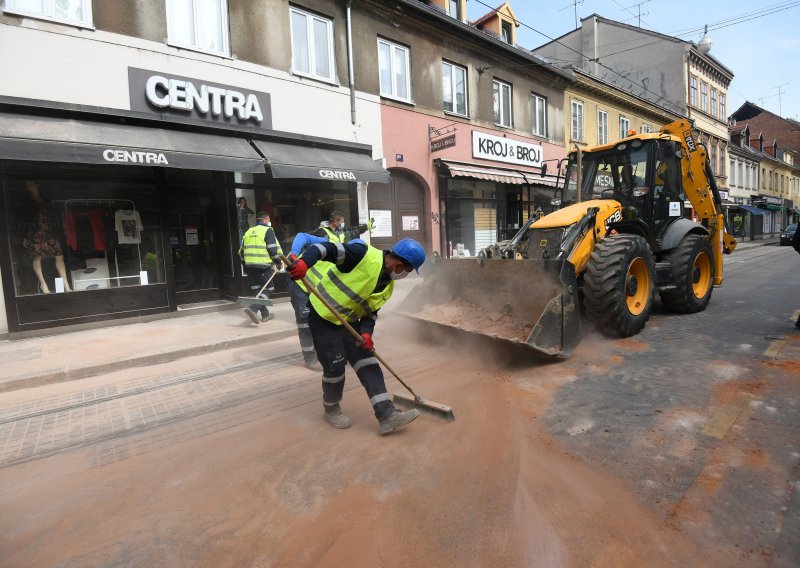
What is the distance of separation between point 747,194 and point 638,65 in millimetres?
16274

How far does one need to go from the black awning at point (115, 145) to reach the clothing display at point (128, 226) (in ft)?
4.92

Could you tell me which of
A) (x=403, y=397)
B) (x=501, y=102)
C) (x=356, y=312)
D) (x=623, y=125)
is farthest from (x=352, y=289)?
(x=623, y=125)

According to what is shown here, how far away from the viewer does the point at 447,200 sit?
13805 mm

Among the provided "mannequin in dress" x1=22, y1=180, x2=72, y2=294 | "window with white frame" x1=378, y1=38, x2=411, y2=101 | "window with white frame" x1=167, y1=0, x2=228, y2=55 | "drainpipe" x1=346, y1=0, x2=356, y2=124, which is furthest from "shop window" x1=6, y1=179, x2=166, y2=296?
"window with white frame" x1=378, y1=38, x2=411, y2=101

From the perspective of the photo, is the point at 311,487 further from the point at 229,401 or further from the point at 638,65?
the point at 638,65

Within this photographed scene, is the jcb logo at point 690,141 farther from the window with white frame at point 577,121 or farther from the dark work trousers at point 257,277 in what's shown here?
the window with white frame at point 577,121

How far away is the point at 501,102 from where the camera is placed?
15.1m

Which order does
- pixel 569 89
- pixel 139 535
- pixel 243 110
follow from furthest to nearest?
1. pixel 569 89
2. pixel 243 110
3. pixel 139 535

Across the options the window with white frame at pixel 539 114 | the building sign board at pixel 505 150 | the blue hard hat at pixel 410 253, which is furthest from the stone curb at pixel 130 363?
the window with white frame at pixel 539 114

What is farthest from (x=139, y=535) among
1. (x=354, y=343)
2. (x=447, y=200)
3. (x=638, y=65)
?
(x=638, y=65)

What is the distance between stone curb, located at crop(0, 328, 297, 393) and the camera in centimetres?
513

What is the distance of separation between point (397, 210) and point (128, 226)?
641 centimetres

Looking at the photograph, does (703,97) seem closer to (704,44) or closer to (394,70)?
(704,44)

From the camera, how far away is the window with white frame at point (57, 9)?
683cm
